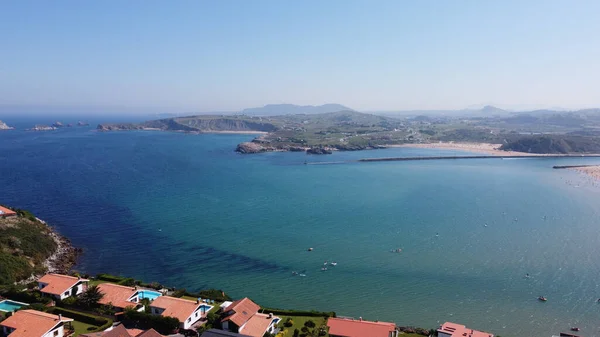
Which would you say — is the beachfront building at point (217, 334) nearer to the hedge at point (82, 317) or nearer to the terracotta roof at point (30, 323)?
the hedge at point (82, 317)

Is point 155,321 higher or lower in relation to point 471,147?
lower

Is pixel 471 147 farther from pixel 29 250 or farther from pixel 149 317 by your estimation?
pixel 149 317

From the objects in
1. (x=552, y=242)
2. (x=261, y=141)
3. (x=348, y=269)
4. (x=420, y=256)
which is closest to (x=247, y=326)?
(x=348, y=269)

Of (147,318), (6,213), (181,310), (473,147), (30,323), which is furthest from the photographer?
(473,147)

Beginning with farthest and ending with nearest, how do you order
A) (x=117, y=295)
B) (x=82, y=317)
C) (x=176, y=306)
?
(x=117, y=295) < (x=176, y=306) < (x=82, y=317)

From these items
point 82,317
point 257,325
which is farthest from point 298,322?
point 82,317

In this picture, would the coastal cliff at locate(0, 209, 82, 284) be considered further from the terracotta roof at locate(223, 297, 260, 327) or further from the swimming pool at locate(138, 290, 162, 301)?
the terracotta roof at locate(223, 297, 260, 327)

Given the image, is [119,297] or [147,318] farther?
[119,297]

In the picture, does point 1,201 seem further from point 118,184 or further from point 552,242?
point 552,242

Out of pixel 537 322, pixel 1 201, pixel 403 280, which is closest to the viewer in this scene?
pixel 537 322
